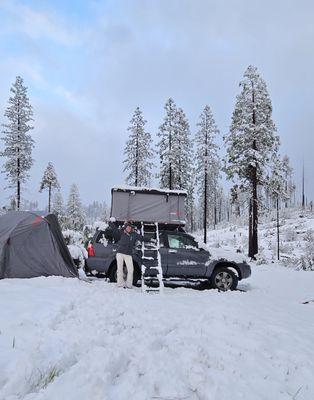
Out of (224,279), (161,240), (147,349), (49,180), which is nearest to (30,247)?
(161,240)

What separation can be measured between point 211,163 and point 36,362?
1369 inches

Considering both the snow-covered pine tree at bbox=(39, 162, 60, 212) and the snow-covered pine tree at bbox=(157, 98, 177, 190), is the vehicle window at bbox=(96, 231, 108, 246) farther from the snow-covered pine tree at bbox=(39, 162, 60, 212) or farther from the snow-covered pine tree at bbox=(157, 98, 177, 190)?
the snow-covered pine tree at bbox=(39, 162, 60, 212)

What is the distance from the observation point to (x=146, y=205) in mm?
14234

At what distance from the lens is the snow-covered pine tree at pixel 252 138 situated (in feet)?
84.1

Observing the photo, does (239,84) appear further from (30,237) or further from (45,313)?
(45,313)

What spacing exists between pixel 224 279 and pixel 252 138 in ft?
52.1

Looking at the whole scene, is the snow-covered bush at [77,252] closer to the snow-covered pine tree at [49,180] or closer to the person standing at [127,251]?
the person standing at [127,251]

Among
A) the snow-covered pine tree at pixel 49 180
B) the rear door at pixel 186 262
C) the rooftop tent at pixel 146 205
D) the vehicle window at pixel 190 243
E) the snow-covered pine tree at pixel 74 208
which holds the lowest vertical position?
the rear door at pixel 186 262

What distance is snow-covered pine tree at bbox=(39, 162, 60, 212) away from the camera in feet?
173

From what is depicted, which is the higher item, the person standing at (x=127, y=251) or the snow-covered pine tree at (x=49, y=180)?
the snow-covered pine tree at (x=49, y=180)

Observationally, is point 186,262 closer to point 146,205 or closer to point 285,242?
point 146,205

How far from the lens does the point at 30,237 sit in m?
10.8

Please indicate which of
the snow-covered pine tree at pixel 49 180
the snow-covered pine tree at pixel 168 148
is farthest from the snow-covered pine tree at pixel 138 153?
the snow-covered pine tree at pixel 49 180

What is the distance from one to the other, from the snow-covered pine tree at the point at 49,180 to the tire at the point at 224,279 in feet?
144
